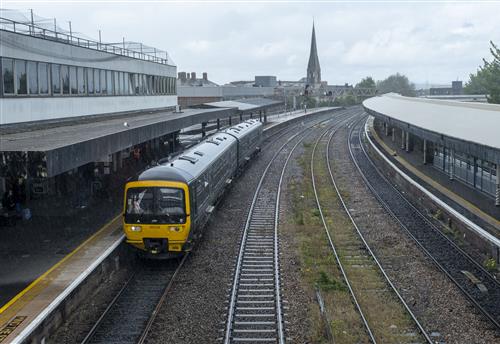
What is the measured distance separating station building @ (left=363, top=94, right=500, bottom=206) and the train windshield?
876 centimetres

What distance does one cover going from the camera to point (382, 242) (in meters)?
17.6

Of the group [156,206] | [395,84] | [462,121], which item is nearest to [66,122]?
[156,206]

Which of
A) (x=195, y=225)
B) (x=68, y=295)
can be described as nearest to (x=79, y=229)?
(x=195, y=225)

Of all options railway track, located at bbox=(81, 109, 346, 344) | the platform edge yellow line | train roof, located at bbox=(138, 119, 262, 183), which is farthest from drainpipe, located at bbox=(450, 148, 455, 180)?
the platform edge yellow line

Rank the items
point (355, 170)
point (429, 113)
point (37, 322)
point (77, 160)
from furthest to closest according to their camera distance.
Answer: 1. point (355, 170)
2. point (429, 113)
3. point (77, 160)
4. point (37, 322)

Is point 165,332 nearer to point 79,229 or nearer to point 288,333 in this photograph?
point 288,333

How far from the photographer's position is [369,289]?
13.4 meters

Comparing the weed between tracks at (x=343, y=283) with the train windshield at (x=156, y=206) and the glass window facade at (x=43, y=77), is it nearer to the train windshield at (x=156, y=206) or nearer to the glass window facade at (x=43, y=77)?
the train windshield at (x=156, y=206)

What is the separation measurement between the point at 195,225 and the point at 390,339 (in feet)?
22.0

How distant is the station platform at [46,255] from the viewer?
35.4 ft

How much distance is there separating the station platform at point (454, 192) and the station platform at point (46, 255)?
36.4ft

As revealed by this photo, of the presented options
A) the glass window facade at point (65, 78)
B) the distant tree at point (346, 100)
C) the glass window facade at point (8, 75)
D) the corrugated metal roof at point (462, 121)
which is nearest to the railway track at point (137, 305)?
the glass window facade at point (8, 75)

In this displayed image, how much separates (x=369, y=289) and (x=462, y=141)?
743 centimetres

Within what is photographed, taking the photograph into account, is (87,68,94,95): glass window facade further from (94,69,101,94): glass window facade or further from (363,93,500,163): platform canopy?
(363,93,500,163): platform canopy
